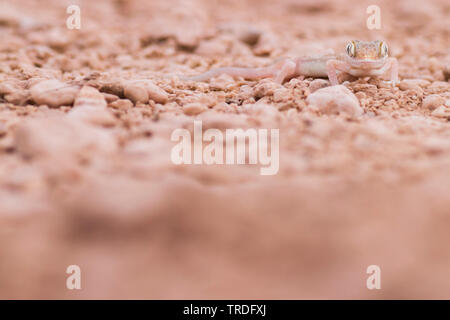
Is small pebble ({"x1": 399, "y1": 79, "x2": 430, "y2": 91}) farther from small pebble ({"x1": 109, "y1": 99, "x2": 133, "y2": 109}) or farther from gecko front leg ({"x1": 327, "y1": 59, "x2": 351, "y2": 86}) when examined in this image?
small pebble ({"x1": 109, "y1": 99, "x2": 133, "y2": 109})

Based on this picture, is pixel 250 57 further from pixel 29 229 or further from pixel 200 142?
pixel 29 229
